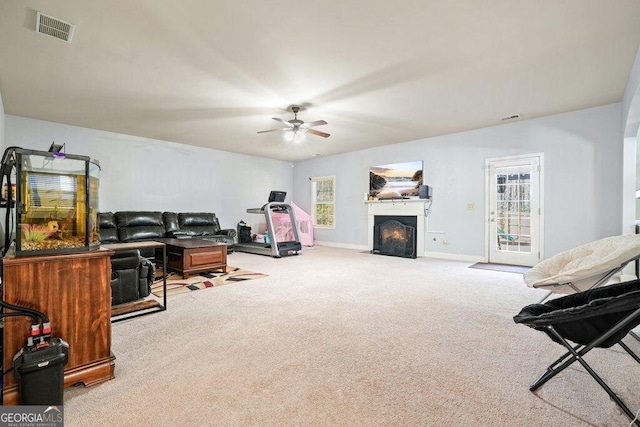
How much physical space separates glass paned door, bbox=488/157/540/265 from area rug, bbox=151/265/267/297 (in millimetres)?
4371

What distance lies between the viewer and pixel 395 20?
2.47m

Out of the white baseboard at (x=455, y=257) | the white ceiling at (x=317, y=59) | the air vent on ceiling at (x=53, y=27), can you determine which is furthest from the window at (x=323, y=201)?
the air vent on ceiling at (x=53, y=27)

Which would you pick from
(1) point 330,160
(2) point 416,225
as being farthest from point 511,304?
(1) point 330,160

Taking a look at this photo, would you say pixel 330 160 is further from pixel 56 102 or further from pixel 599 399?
pixel 599 399

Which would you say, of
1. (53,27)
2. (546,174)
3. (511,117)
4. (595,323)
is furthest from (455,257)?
(53,27)

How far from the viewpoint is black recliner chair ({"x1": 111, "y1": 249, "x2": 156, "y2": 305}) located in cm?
295

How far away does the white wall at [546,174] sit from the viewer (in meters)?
4.51

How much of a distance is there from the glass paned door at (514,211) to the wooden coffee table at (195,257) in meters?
4.95

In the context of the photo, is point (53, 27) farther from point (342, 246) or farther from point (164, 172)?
point (342, 246)

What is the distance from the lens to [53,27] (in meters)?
2.55

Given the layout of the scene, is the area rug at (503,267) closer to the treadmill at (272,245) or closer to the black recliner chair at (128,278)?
the treadmill at (272,245)

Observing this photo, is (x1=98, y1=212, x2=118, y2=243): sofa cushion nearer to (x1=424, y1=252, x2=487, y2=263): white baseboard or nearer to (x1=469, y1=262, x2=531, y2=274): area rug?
(x1=424, y1=252, x2=487, y2=263): white baseboard

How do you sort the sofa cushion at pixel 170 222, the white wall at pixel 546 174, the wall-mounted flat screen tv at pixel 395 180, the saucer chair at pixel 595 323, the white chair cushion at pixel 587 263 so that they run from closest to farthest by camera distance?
the saucer chair at pixel 595 323, the white chair cushion at pixel 587 263, the white wall at pixel 546 174, the sofa cushion at pixel 170 222, the wall-mounted flat screen tv at pixel 395 180

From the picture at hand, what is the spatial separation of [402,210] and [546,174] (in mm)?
2700
